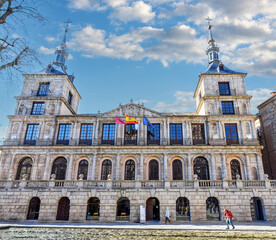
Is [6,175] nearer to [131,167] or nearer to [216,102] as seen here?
[131,167]

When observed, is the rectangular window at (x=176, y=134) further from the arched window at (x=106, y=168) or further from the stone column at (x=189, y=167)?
the arched window at (x=106, y=168)

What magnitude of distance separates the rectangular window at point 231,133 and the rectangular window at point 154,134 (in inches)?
349

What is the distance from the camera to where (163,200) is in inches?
826

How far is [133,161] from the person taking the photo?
27234mm

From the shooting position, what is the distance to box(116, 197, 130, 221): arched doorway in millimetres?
21337

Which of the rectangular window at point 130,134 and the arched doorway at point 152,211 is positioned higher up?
the rectangular window at point 130,134

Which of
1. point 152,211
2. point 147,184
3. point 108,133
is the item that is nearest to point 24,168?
point 108,133

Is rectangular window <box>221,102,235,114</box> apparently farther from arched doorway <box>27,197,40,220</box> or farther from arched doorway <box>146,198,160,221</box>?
arched doorway <box>27,197,40,220</box>

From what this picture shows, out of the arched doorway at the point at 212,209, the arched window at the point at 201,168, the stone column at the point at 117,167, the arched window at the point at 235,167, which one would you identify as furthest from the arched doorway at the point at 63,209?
the arched window at the point at 235,167

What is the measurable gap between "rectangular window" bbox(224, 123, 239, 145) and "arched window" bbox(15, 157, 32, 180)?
1005 inches

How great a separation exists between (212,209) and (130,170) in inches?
405

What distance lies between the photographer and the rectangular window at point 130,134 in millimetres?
28234

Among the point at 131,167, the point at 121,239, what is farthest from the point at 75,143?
the point at 121,239

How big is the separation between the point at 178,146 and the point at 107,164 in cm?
925
